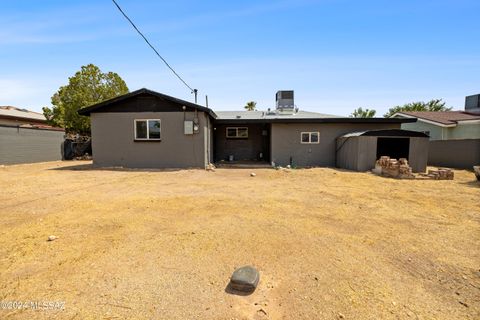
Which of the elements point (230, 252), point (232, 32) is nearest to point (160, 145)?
point (232, 32)

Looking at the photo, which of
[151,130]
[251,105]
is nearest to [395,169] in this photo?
[151,130]

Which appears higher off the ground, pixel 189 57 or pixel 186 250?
pixel 189 57

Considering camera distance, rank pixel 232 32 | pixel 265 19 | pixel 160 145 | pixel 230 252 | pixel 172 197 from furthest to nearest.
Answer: pixel 160 145 < pixel 232 32 < pixel 265 19 < pixel 172 197 < pixel 230 252

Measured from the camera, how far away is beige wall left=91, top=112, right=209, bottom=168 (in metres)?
11.2

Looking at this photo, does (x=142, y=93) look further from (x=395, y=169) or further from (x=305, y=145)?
(x=395, y=169)

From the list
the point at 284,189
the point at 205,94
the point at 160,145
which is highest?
the point at 205,94

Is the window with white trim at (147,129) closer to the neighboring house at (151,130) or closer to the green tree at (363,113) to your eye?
the neighboring house at (151,130)

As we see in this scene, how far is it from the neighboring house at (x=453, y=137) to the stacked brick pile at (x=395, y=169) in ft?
19.6

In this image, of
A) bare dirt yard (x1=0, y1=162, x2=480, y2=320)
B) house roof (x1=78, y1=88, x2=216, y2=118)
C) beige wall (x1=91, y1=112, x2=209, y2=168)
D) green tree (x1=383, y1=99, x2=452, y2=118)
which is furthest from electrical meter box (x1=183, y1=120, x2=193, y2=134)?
green tree (x1=383, y1=99, x2=452, y2=118)

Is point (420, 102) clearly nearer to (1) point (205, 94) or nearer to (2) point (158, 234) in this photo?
(1) point (205, 94)

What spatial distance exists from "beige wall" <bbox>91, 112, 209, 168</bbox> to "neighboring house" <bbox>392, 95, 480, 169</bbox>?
42.6ft

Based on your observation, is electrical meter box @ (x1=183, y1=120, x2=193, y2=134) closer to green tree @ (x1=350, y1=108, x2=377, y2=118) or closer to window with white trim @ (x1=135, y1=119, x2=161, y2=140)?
window with white trim @ (x1=135, y1=119, x2=161, y2=140)

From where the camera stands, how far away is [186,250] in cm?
286

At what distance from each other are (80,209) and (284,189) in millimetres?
4719
